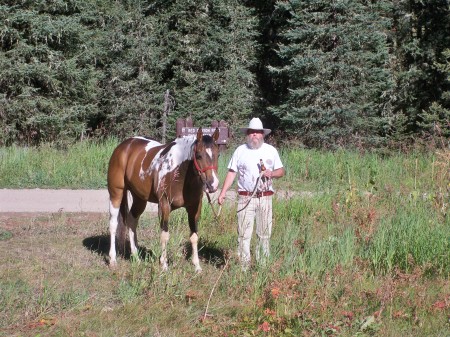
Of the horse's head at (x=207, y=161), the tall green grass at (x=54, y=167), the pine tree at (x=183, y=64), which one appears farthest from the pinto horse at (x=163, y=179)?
the pine tree at (x=183, y=64)

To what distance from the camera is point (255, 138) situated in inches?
292

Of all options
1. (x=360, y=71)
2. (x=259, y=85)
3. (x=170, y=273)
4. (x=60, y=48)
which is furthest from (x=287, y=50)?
(x=170, y=273)

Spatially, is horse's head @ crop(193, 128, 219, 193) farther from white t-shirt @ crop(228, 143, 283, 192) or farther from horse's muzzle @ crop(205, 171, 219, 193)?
white t-shirt @ crop(228, 143, 283, 192)

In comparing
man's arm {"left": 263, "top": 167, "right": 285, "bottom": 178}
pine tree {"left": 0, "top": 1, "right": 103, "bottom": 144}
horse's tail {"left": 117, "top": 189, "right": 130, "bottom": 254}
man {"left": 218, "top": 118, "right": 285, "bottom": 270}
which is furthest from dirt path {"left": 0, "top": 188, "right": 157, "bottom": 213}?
pine tree {"left": 0, "top": 1, "right": 103, "bottom": 144}

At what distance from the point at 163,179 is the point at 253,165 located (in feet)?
4.13

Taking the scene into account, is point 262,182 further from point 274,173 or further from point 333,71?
point 333,71

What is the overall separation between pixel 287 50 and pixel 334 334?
2217 centimetres

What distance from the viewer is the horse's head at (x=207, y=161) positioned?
720cm

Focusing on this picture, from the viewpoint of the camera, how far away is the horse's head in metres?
7.20

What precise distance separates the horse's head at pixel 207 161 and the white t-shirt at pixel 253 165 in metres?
0.34

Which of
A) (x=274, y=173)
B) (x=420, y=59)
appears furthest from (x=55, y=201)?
(x=420, y=59)

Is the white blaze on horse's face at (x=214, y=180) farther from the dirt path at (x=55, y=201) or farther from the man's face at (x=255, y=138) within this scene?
the dirt path at (x=55, y=201)

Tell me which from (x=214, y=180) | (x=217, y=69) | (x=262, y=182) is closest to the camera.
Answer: (x=214, y=180)

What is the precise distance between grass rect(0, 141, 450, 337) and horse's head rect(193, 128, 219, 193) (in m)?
0.78
